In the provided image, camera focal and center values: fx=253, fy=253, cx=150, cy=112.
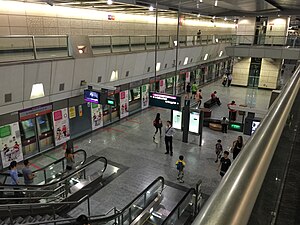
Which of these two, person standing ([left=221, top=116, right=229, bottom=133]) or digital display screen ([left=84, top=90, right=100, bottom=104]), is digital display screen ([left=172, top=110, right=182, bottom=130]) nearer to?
person standing ([left=221, top=116, right=229, bottom=133])

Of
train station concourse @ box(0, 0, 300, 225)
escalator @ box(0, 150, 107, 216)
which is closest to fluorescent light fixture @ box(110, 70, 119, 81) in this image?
train station concourse @ box(0, 0, 300, 225)

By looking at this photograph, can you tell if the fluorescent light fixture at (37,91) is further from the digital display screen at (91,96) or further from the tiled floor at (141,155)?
the tiled floor at (141,155)

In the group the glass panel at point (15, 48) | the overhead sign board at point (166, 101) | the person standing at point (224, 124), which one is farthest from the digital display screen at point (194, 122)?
the glass panel at point (15, 48)

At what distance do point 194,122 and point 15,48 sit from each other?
27.2 feet

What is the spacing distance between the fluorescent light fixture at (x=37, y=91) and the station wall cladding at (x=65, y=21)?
262 cm

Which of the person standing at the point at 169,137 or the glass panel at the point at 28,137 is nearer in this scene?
the glass panel at the point at 28,137

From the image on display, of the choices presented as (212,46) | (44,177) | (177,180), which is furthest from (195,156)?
(212,46)

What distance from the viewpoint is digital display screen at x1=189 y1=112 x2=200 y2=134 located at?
1238 centimetres

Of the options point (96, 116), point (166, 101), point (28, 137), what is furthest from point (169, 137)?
point (28, 137)

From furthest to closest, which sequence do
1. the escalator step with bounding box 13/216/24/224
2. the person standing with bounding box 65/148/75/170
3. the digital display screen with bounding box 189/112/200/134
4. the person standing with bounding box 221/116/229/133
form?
the person standing with bounding box 221/116/229/133, the digital display screen with bounding box 189/112/200/134, the person standing with bounding box 65/148/75/170, the escalator step with bounding box 13/216/24/224

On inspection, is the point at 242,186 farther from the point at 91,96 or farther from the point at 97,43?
the point at 97,43

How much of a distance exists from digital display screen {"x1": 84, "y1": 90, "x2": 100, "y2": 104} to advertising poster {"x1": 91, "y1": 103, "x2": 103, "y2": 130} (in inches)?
67.8

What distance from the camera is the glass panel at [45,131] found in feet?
37.8

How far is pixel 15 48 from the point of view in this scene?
902 centimetres
